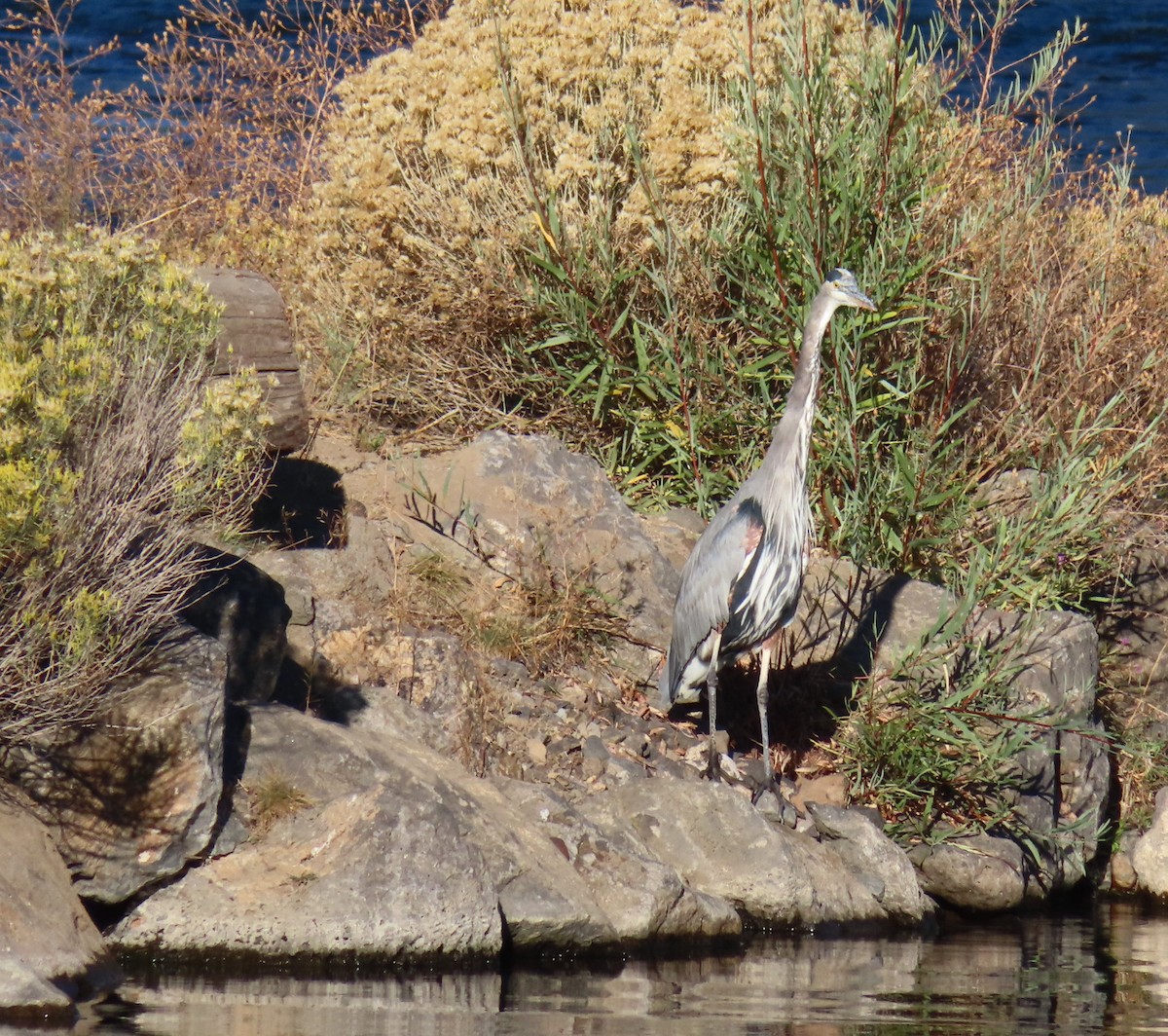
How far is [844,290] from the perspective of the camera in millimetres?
6844

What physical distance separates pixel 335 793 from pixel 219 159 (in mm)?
5965

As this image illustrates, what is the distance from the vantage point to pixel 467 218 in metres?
8.12

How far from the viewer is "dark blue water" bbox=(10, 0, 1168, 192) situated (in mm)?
19547

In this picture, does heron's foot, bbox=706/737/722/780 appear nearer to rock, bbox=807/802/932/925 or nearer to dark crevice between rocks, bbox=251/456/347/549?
rock, bbox=807/802/932/925

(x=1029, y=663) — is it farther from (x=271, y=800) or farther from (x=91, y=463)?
(x=91, y=463)

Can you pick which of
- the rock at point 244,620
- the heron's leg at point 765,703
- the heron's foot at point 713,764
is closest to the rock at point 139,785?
the rock at point 244,620

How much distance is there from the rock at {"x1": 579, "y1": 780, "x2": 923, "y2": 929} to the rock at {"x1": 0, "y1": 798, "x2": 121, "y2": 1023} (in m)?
1.96

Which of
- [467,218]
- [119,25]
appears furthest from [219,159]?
[119,25]

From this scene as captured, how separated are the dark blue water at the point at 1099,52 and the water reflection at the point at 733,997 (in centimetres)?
1424

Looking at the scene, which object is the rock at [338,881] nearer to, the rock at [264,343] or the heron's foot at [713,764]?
the heron's foot at [713,764]

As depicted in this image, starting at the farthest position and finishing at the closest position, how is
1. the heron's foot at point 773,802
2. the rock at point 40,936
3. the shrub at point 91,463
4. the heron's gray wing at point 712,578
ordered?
→ 1. the heron's gray wing at point 712,578
2. the heron's foot at point 773,802
3. the shrub at point 91,463
4. the rock at point 40,936

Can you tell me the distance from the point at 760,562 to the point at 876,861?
1282 millimetres

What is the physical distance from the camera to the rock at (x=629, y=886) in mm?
5516

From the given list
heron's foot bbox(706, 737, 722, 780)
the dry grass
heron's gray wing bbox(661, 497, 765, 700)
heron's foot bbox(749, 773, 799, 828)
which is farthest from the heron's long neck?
the dry grass
